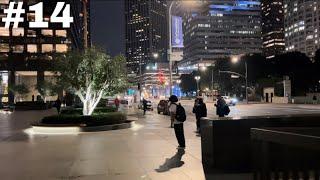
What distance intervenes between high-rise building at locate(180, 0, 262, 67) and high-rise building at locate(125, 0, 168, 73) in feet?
173

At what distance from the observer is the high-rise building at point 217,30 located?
17875 cm

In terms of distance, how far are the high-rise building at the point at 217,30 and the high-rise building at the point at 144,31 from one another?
173 ft

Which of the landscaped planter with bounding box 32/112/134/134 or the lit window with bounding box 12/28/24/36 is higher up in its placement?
the lit window with bounding box 12/28/24/36

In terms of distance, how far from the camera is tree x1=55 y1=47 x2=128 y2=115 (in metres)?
29.8

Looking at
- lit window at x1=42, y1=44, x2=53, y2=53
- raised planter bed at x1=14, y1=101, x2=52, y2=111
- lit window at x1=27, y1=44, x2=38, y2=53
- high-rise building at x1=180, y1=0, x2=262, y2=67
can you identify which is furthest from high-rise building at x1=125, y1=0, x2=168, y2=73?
high-rise building at x1=180, y1=0, x2=262, y2=67

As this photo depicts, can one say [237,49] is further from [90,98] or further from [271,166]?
[271,166]

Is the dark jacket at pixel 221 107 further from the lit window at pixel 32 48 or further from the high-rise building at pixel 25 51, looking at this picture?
the lit window at pixel 32 48

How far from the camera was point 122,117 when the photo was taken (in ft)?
92.7

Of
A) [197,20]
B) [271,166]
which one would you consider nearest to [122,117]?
[271,166]

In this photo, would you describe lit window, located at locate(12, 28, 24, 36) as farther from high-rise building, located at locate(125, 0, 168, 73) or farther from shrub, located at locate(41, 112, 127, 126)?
shrub, located at locate(41, 112, 127, 126)

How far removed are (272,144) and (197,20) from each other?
169 metres

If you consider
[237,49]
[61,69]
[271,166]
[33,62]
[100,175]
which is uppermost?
[237,49]

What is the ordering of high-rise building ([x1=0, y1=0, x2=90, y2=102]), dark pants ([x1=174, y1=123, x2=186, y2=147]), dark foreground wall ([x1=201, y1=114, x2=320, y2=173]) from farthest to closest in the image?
high-rise building ([x1=0, y1=0, x2=90, y2=102])
dark pants ([x1=174, y1=123, x2=186, y2=147])
dark foreground wall ([x1=201, y1=114, x2=320, y2=173])

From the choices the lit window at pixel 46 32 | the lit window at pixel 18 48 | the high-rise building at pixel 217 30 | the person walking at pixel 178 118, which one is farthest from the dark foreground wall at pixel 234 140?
the high-rise building at pixel 217 30
